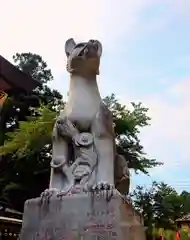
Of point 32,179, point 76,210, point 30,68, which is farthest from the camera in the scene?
point 30,68

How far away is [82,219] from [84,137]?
41.1 inches

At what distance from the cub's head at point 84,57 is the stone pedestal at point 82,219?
5.70ft

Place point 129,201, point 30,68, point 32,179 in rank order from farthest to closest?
point 30,68 → point 32,179 → point 129,201

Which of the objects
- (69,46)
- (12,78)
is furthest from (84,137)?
(12,78)

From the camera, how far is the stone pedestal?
482cm

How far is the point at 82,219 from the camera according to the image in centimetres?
493

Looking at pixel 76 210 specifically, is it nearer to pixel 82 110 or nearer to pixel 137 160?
pixel 82 110

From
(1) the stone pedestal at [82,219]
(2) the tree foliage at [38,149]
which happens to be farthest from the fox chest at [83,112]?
(2) the tree foliage at [38,149]

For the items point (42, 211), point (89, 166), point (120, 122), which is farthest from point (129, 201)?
point (120, 122)

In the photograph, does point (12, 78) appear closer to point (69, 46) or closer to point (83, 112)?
point (69, 46)

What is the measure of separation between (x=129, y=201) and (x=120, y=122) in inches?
496

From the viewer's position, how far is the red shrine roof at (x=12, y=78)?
750 inches

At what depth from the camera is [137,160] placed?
18297mm

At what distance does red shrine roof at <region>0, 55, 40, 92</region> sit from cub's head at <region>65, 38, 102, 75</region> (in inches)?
526
